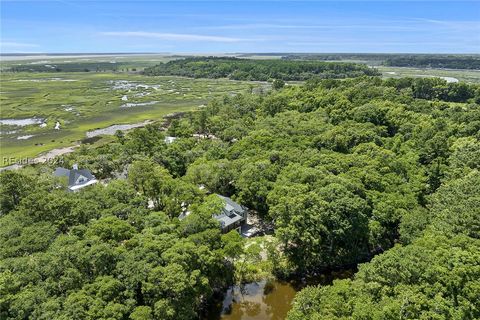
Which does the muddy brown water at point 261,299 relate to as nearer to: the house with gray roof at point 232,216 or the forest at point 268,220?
the forest at point 268,220

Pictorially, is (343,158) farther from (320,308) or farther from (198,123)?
(198,123)

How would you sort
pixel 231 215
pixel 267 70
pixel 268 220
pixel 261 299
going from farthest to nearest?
pixel 267 70
pixel 268 220
pixel 231 215
pixel 261 299

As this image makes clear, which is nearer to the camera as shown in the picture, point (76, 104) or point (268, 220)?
point (268, 220)

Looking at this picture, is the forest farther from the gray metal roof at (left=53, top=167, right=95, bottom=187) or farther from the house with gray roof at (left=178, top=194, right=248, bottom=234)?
the gray metal roof at (left=53, top=167, right=95, bottom=187)

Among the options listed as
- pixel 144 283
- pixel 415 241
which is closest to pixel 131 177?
pixel 144 283

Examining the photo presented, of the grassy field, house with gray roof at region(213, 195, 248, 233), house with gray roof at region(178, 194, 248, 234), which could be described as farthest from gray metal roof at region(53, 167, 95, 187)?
the grassy field

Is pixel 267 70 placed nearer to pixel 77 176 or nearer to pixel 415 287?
pixel 77 176

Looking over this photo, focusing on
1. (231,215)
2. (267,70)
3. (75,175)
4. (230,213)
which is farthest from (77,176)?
(267,70)
